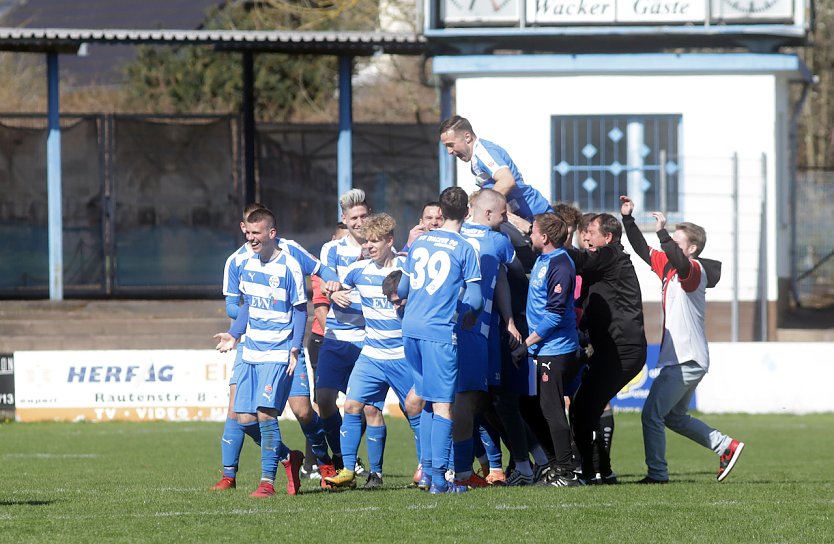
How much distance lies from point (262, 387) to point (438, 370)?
1.18 m

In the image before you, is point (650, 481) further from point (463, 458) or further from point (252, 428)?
point (252, 428)

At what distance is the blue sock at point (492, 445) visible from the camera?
9977mm

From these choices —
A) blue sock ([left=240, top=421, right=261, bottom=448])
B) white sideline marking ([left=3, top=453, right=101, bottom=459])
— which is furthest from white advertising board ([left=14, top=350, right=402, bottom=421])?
blue sock ([left=240, top=421, right=261, bottom=448])

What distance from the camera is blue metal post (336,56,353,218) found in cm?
1997

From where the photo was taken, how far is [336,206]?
2056 centimetres

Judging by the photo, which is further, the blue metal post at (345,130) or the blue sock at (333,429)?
the blue metal post at (345,130)

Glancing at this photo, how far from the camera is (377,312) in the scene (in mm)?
9516

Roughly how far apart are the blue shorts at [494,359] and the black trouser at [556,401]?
1.05 feet

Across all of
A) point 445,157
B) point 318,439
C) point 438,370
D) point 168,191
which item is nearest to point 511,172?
point 438,370

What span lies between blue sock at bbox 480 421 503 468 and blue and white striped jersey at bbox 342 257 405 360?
0.99 metres

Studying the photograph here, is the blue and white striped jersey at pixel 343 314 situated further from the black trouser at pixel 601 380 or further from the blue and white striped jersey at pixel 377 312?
the black trouser at pixel 601 380

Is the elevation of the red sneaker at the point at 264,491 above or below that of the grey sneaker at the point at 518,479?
above

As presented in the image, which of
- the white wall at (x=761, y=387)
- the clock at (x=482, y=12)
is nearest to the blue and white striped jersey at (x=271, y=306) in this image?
the white wall at (x=761, y=387)

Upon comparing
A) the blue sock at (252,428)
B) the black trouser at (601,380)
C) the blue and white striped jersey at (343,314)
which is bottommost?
the blue sock at (252,428)
